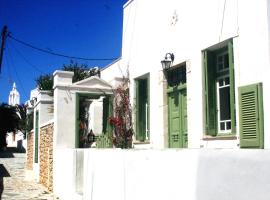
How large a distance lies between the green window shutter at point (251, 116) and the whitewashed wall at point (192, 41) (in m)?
0.11

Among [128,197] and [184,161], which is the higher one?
[184,161]

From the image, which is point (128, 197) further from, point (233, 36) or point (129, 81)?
point (129, 81)

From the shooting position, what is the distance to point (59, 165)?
1187 cm

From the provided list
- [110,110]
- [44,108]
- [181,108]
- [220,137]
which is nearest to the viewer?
[220,137]

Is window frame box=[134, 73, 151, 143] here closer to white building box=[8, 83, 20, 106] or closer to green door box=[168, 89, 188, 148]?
green door box=[168, 89, 188, 148]

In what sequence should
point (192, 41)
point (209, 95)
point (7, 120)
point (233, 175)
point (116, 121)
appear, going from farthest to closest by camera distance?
point (7, 120)
point (116, 121)
point (192, 41)
point (209, 95)
point (233, 175)

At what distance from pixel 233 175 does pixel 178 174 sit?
3.43ft

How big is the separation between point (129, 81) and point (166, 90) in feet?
6.71

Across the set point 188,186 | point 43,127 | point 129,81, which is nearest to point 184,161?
point 188,186

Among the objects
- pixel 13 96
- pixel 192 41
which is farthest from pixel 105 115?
pixel 13 96

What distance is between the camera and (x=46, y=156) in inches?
545

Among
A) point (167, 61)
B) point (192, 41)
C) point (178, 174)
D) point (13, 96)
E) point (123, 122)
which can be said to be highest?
point (13, 96)

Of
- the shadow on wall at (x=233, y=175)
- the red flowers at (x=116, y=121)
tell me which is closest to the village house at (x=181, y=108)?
the shadow on wall at (x=233, y=175)

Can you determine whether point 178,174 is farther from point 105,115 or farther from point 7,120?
point 7,120
